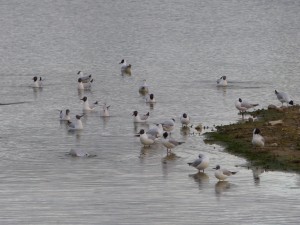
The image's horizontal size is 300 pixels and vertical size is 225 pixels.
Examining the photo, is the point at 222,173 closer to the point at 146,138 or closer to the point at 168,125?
the point at 146,138

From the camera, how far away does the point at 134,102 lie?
172 ft

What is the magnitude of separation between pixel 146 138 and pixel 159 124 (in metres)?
2.25

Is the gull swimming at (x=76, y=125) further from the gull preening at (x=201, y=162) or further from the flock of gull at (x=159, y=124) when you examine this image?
the gull preening at (x=201, y=162)

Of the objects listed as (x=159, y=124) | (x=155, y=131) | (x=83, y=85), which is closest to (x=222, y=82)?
(x=83, y=85)

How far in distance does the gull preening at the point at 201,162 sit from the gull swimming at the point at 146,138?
15.0ft

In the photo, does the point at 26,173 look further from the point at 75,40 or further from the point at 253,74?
the point at 75,40

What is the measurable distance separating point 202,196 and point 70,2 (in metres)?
83.0

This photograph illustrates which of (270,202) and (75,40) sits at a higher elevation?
(75,40)

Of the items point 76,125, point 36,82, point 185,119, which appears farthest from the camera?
point 36,82

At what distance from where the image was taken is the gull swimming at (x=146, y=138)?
40.5 meters

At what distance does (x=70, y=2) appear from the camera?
114 meters

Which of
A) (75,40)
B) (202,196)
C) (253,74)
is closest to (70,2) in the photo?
(75,40)

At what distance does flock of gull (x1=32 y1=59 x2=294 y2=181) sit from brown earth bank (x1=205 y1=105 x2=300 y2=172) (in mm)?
557

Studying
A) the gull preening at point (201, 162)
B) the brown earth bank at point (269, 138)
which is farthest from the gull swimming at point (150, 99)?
the gull preening at point (201, 162)
